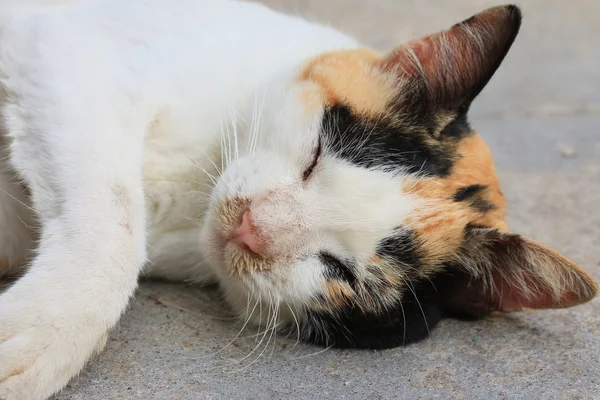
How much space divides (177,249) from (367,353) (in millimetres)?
673

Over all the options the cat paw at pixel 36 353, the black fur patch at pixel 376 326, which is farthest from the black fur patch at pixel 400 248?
the cat paw at pixel 36 353

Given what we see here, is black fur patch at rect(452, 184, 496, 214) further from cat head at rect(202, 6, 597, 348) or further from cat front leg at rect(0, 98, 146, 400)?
cat front leg at rect(0, 98, 146, 400)

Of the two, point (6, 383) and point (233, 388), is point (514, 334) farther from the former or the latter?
point (6, 383)

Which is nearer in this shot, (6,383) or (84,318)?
(6,383)

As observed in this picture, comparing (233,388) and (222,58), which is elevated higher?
(222,58)

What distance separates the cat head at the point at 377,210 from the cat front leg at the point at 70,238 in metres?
0.27

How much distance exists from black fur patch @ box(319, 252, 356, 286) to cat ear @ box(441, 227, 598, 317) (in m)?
0.36

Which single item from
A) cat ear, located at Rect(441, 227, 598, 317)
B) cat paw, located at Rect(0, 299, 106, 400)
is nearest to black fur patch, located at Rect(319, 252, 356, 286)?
cat ear, located at Rect(441, 227, 598, 317)

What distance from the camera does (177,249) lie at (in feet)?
6.36

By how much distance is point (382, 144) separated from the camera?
1.77m

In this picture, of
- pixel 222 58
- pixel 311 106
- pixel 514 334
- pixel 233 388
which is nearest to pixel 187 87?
pixel 222 58

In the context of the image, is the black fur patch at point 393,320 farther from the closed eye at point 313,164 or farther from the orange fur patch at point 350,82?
the orange fur patch at point 350,82

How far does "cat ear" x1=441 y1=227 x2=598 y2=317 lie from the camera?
66.9 inches

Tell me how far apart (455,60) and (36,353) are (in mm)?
1399
